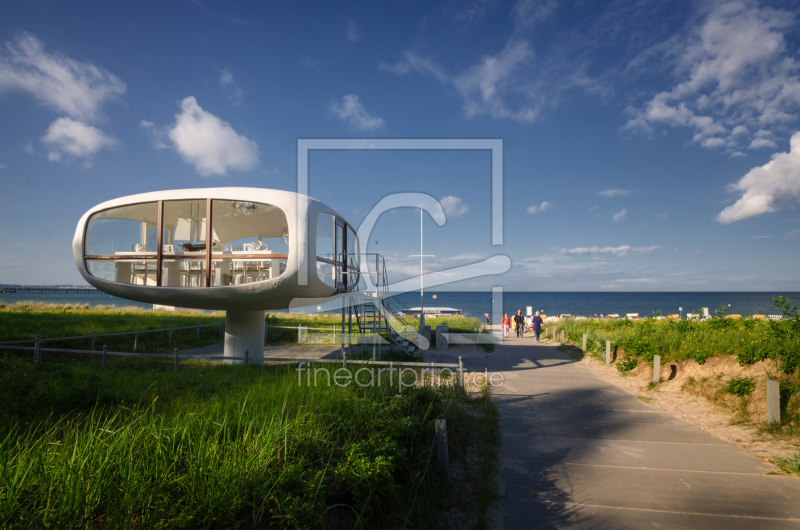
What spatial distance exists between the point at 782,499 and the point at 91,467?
7012mm

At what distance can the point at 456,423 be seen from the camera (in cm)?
627

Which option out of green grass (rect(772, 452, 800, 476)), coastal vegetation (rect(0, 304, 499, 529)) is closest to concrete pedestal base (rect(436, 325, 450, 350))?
coastal vegetation (rect(0, 304, 499, 529))

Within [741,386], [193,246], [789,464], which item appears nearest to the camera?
[789,464]

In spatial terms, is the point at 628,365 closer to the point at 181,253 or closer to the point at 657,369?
the point at 657,369

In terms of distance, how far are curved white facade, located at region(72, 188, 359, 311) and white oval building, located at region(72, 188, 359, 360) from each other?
22mm

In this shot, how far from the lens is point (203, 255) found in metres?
9.38

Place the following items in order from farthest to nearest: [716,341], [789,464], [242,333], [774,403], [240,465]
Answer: [242,333] < [716,341] < [774,403] < [789,464] < [240,465]

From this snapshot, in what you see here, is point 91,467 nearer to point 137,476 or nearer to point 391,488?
point 137,476

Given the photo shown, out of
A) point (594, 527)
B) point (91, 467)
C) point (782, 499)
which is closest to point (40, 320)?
point (91, 467)

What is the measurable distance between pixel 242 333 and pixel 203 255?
3.29m

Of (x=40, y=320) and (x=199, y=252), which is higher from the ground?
(x=199, y=252)

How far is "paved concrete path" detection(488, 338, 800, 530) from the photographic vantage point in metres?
4.25

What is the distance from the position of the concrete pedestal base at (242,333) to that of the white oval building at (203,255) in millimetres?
1356

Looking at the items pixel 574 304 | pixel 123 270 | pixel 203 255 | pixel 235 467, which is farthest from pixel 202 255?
pixel 574 304
